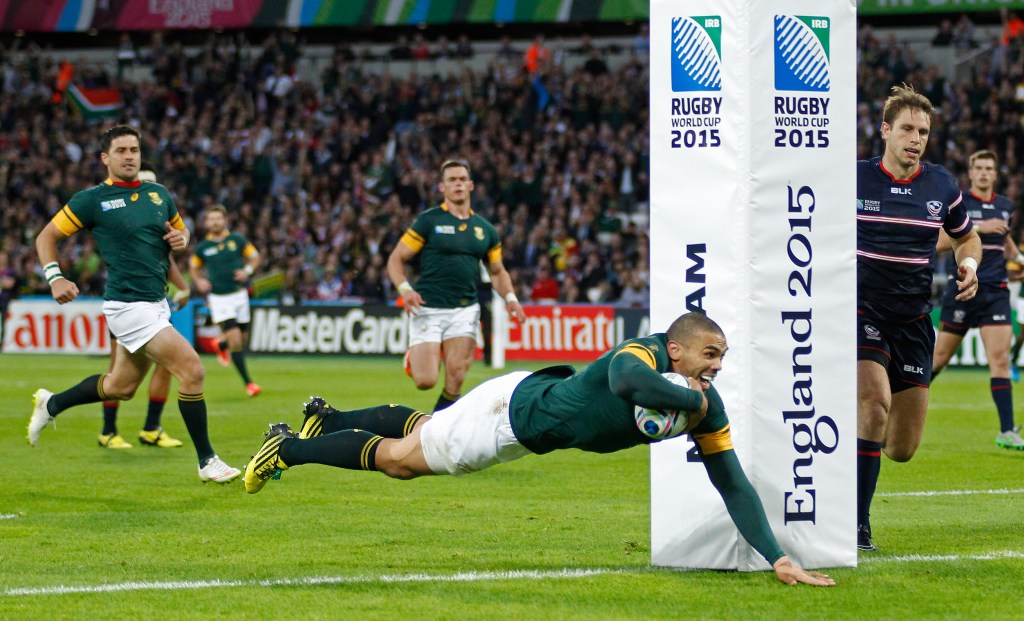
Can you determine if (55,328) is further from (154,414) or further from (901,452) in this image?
(901,452)

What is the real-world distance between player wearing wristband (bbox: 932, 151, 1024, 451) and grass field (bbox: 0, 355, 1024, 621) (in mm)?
591

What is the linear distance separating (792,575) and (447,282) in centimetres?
670

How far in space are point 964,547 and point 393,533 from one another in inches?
125

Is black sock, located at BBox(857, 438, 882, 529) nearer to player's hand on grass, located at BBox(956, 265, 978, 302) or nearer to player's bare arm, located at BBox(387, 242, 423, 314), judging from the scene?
player's hand on grass, located at BBox(956, 265, 978, 302)

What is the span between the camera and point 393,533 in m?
7.83

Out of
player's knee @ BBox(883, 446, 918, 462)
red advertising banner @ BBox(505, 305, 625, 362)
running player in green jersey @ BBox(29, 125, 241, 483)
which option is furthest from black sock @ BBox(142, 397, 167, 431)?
red advertising banner @ BBox(505, 305, 625, 362)

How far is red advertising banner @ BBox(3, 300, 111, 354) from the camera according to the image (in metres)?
25.8

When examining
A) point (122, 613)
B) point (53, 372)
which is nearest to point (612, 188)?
point (53, 372)

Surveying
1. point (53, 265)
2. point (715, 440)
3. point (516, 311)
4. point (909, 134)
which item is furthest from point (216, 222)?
point (715, 440)

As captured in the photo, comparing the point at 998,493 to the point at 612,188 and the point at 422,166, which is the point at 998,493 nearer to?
the point at 612,188

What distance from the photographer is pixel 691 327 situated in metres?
5.97

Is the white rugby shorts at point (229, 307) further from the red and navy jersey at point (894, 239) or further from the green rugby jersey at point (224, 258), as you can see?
the red and navy jersey at point (894, 239)

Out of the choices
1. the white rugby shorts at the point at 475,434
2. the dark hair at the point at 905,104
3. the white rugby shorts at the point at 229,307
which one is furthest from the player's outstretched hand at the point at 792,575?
the white rugby shorts at the point at 229,307

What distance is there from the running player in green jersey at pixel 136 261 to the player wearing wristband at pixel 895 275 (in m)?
4.57
